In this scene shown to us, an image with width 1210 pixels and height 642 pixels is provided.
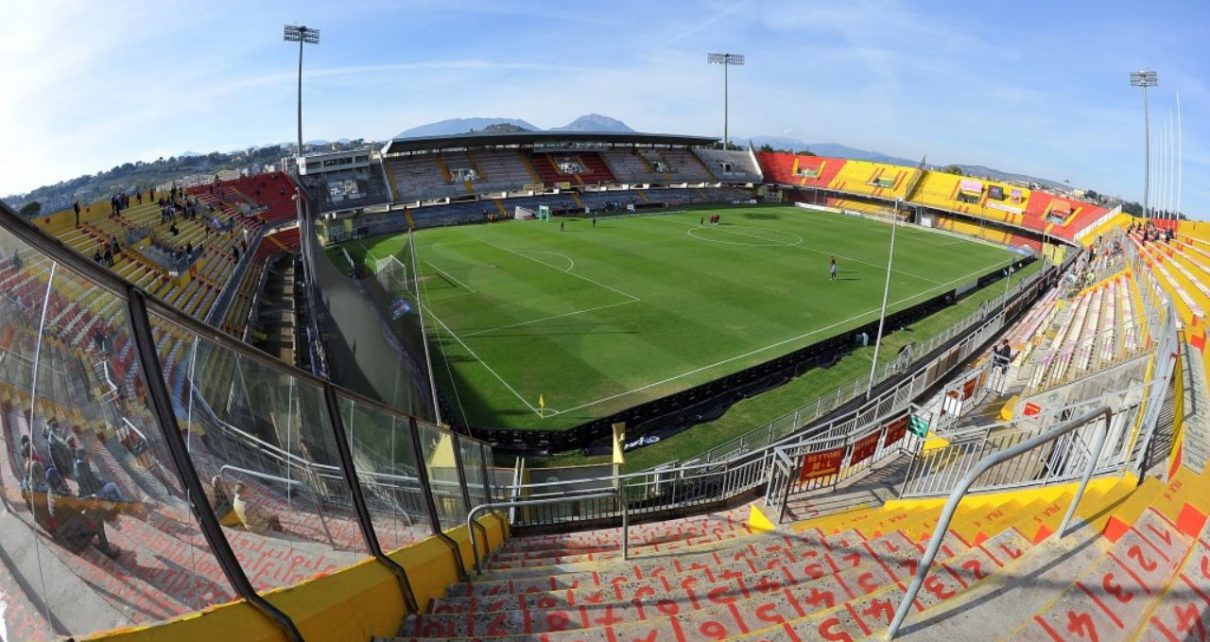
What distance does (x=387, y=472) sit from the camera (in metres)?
5.20

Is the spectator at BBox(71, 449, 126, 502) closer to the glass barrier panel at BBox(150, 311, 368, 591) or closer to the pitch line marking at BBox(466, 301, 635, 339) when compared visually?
the glass barrier panel at BBox(150, 311, 368, 591)

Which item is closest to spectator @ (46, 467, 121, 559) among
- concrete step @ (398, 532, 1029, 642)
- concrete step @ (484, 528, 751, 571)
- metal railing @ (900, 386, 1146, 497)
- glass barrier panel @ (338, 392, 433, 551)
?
glass barrier panel @ (338, 392, 433, 551)

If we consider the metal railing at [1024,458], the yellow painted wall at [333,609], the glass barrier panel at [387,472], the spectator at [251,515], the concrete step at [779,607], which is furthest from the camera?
the metal railing at [1024,458]

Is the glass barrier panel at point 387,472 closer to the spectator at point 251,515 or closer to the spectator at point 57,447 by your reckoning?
the spectator at point 251,515

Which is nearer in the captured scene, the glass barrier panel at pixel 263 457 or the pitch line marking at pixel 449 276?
the glass barrier panel at pixel 263 457

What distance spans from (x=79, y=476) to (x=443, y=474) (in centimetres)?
472

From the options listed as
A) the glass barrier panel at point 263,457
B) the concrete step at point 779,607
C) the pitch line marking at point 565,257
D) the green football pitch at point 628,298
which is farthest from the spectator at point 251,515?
the pitch line marking at point 565,257

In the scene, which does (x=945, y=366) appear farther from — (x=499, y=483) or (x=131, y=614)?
(x=131, y=614)

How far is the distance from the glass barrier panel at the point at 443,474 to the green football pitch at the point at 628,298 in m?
9.31

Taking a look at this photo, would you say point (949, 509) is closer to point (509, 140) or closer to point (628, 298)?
point (628, 298)

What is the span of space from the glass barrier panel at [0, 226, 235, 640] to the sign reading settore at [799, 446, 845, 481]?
772 cm

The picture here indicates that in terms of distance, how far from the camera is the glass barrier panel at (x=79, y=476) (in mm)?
2135

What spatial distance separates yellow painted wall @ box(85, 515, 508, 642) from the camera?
2.58m

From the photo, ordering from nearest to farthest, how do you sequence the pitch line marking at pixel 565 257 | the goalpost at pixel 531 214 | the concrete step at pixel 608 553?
1. the concrete step at pixel 608 553
2. the pitch line marking at pixel 565 257
3. the goalpost at pixel 531 214
